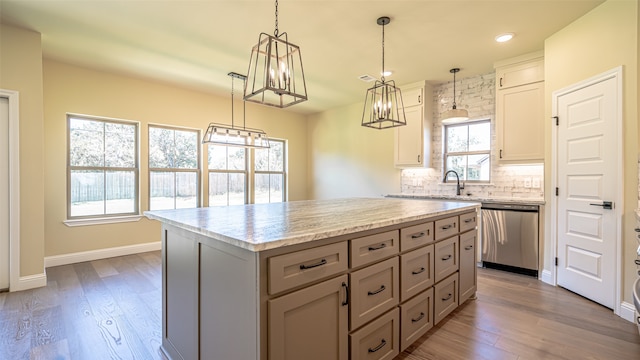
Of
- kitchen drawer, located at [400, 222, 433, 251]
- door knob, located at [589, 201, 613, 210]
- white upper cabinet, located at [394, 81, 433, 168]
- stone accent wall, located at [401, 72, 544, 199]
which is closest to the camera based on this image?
kitchen drawer, located at [400, 222, 433, 251]

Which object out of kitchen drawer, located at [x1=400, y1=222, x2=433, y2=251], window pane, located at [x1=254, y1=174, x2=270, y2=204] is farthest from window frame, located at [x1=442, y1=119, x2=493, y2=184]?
window pane, located at [x1=254, y1=174, x2=270, y2=204]

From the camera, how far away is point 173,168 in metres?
5.12

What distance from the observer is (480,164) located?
4.55 m

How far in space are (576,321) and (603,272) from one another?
2.09ft

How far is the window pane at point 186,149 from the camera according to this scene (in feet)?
17.0

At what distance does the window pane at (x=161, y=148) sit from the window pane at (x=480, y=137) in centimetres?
493

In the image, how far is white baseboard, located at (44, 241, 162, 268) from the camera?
13.2 feet

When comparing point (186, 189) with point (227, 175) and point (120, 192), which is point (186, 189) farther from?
point (120, 192)

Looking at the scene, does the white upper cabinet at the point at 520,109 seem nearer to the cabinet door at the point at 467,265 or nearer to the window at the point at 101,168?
the cabinet door at the point at 467,265

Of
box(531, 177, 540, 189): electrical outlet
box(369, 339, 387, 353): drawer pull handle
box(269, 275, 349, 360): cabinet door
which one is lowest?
box(369, 339, 387, 353): drawer pull handle

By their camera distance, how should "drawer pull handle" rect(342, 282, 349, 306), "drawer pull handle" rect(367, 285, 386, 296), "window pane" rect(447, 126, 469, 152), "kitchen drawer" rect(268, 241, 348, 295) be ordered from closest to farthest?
"kitchen drawer" rect(268, 241, 348, 295) < "drawer pull handle" rect(342, 282, 349, 306) < "drawer pull handle" rect(367, 285, 386, 296) < "window pane" rect(447, 126, 469, 152)

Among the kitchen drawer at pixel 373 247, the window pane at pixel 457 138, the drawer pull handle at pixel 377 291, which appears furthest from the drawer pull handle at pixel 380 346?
the window pane at pixel 457 138

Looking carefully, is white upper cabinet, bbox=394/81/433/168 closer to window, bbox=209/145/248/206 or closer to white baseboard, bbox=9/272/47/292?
window, bbox=209/145/248/206

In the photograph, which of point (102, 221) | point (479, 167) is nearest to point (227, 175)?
point (102, 221)
